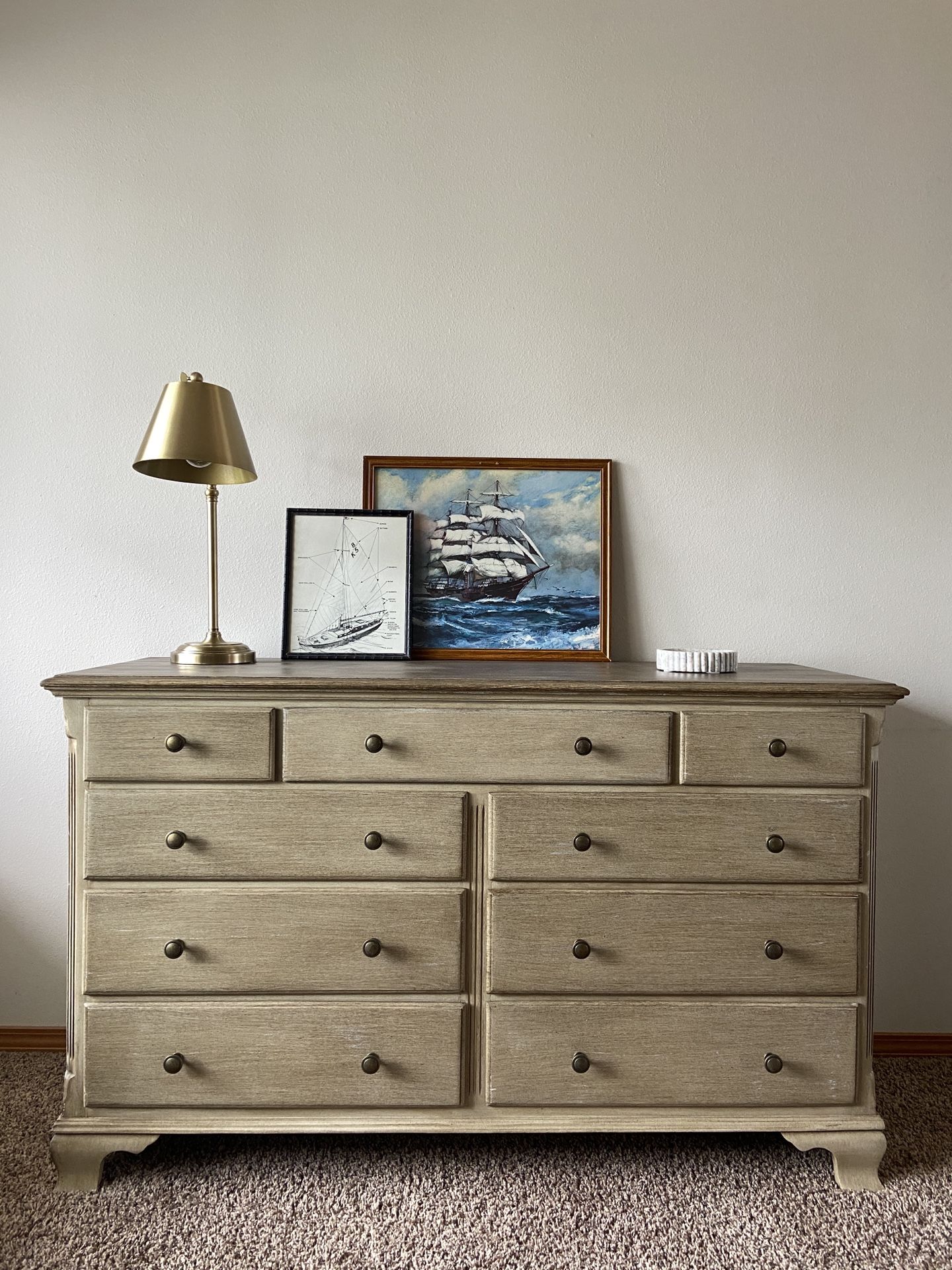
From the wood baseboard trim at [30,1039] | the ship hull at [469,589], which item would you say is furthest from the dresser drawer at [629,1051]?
the wood baseboard trim at [30,1039]

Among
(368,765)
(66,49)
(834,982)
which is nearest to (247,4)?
(66,49)

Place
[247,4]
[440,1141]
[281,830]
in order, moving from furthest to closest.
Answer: [247,4], [440,1141], [281,830]

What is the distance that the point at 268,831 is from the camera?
1.67 metres

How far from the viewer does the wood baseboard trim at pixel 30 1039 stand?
86.7 inches

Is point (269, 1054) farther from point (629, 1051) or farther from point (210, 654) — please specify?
point (210, 654)

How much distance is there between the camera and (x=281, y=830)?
1.67 m

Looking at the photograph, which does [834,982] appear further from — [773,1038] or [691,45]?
[691,45]

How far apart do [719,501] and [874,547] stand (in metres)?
0.43

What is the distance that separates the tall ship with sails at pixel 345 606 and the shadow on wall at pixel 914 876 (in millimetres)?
1411

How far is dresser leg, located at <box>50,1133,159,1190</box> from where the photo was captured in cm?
166

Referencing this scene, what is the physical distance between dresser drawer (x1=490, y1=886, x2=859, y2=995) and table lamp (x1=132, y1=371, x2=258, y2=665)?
82 cm

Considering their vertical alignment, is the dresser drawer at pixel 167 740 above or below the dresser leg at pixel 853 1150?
above

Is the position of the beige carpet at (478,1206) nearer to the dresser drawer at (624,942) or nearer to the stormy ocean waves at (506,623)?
the dresser drawer at (624,942)

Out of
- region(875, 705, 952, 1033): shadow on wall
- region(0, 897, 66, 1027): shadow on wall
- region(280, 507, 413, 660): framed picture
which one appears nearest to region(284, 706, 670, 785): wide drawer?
region(280, 507, 413, 660): framed picture
